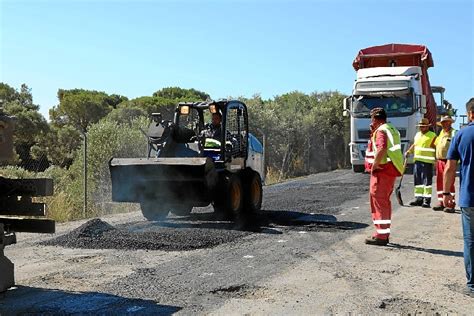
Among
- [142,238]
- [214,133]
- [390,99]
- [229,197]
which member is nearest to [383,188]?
[229,197]

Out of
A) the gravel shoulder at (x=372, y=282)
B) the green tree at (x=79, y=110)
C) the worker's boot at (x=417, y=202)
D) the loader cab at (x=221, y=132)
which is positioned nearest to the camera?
the gravel shoulder at (x=372, y=282)

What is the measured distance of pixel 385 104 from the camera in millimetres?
20469

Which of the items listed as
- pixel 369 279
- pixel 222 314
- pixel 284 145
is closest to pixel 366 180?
pixel 284 145

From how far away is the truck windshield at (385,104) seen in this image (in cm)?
2022

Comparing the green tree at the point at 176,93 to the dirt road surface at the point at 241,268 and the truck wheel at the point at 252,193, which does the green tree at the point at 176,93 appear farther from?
the dirt road surface at the point at 241,268

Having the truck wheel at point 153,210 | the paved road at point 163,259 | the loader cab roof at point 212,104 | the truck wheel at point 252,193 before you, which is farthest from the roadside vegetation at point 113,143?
the paved road at point 163,259

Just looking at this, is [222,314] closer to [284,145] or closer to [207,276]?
[207,276]

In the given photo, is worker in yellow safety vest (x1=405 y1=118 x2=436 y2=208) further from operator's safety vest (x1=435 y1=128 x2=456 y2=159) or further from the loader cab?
the loader cab

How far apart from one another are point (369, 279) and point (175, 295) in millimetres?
2120

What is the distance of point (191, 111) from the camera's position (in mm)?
12102

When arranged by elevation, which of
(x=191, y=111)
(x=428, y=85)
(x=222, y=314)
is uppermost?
(x=428, y=85)

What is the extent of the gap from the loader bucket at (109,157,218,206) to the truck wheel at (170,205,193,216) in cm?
88

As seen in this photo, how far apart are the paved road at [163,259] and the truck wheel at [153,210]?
1.15 ft

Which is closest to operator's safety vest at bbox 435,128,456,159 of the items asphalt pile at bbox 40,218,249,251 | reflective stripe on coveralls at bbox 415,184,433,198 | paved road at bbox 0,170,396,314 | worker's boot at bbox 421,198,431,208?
reflective stripe on coveralls at bbox 415,184,433,198
